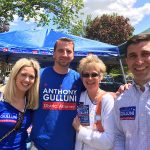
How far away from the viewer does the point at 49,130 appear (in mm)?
Result: 3477

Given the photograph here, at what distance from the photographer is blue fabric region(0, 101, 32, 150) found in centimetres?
322

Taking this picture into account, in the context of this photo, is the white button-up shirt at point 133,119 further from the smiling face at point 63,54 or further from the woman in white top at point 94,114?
the smiling face at point 63,54

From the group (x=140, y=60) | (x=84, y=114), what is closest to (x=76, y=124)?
(x=84, y=114)

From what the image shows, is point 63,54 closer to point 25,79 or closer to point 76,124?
point 25,79

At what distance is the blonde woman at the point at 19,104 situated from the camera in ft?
10.6

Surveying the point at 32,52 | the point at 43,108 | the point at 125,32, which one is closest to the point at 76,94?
the point at 43,108

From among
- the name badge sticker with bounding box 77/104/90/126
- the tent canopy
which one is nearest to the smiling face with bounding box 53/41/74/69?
the name badge sticker with bounding box 77/104/90/126

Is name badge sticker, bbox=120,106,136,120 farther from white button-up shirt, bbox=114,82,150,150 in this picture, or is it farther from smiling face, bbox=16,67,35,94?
smiling face, bbox=16,67,35,94

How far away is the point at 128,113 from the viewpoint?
2639 mm

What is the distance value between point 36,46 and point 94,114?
5.43m

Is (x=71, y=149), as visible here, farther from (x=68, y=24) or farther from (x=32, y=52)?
(x=68, y=24)

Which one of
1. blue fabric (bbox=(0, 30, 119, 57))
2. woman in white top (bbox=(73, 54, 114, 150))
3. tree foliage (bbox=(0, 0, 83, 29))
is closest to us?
woman in white top (bbox=(73, 54, 114, 150))

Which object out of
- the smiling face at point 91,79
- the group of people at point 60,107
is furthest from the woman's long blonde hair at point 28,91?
the smiling face at point 91,79

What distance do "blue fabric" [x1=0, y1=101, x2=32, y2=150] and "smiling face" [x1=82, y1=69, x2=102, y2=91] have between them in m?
0.71
